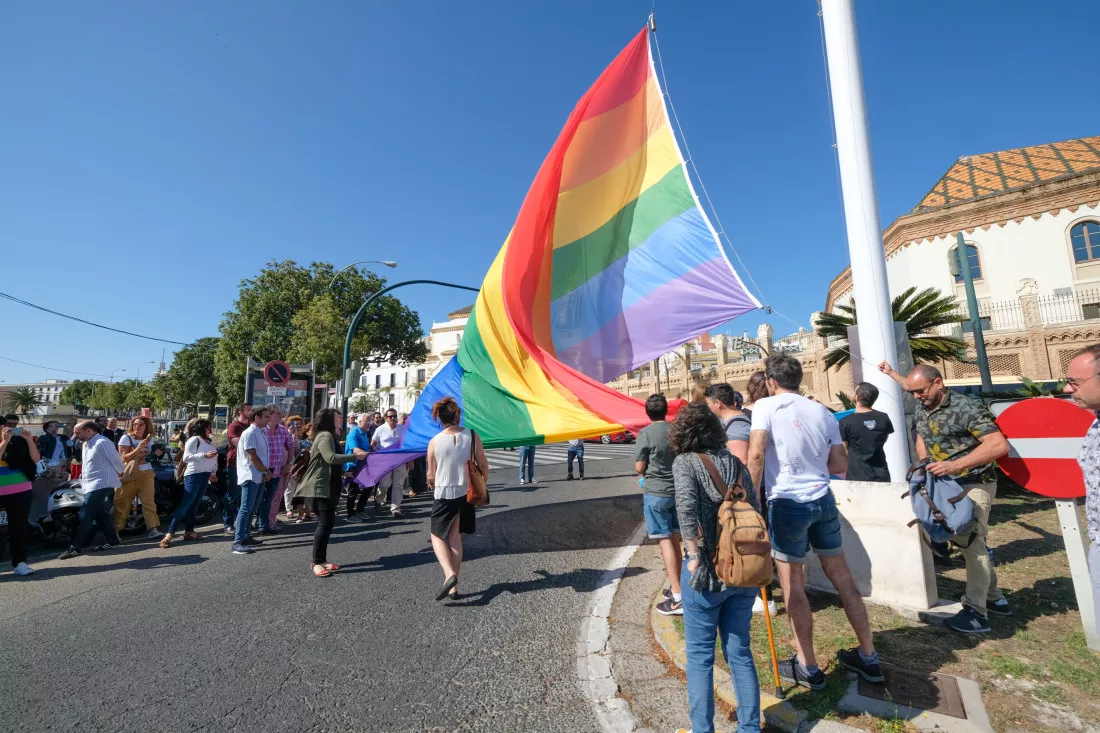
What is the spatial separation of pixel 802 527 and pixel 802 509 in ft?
0.33

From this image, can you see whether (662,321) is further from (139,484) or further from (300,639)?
(139,484)

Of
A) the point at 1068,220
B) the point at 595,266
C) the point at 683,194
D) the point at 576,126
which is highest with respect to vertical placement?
the point at 1068,220

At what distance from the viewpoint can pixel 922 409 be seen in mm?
3740

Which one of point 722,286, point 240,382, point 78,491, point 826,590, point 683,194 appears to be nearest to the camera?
point 826,590

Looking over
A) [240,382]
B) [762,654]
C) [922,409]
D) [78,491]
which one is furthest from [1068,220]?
[240,382]

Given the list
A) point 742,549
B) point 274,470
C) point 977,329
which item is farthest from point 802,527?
point 977,329

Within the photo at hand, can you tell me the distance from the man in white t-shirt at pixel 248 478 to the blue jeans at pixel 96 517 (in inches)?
68.0

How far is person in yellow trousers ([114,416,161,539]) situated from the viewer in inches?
270

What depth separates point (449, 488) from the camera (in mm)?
4375

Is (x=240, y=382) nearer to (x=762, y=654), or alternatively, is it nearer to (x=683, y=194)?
(x=683, y=194)

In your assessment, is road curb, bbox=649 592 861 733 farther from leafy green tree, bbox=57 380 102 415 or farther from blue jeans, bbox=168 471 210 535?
leafy green tree, bbox=57 380 102 415

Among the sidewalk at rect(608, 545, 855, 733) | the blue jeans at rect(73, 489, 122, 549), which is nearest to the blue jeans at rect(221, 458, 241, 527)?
the blue jeans at rect(73, 489, 122, 549)

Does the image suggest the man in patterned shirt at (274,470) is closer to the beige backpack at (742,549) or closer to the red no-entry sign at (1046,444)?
the beige backpack at (742,549)

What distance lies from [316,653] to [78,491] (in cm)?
600
